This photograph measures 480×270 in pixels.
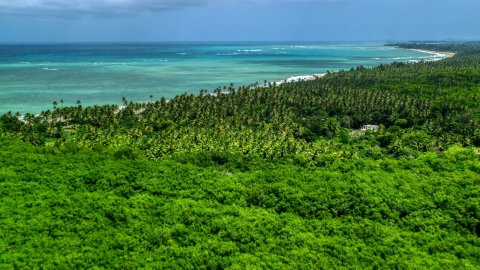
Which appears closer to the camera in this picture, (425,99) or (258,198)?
(258,198)

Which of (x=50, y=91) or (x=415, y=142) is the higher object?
(x=50, y=91)

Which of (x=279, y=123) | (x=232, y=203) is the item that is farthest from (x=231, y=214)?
(x=279, y=123)

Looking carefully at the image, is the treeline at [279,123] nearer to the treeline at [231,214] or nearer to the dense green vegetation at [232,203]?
the dense green vegetation at [232,203]

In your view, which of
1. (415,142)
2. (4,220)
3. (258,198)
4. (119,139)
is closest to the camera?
(4,220)

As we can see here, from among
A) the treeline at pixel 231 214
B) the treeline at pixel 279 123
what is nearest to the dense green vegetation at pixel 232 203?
the treeline at pixel 231 214

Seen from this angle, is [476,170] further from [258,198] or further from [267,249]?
[267,249]

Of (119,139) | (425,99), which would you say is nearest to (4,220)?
(119,139)

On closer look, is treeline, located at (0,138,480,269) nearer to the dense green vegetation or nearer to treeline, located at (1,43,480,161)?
the dense green vegetation

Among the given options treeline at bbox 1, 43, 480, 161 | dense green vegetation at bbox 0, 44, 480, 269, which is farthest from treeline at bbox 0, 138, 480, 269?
treeline at bbox 1, 43, 480, 161

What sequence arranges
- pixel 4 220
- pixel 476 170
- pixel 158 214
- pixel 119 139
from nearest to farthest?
pixel 4 220 < pixel 158 214 < pixel 476 170 < pixel 119 139

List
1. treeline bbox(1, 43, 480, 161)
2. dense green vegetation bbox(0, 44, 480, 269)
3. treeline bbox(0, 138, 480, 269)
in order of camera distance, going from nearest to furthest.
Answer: treeline bbox(0, 138, 480, 269)
dense green vegetation bbox(0, 44, 480, 269)
treeline bbox(1, 43, 480, 161)
